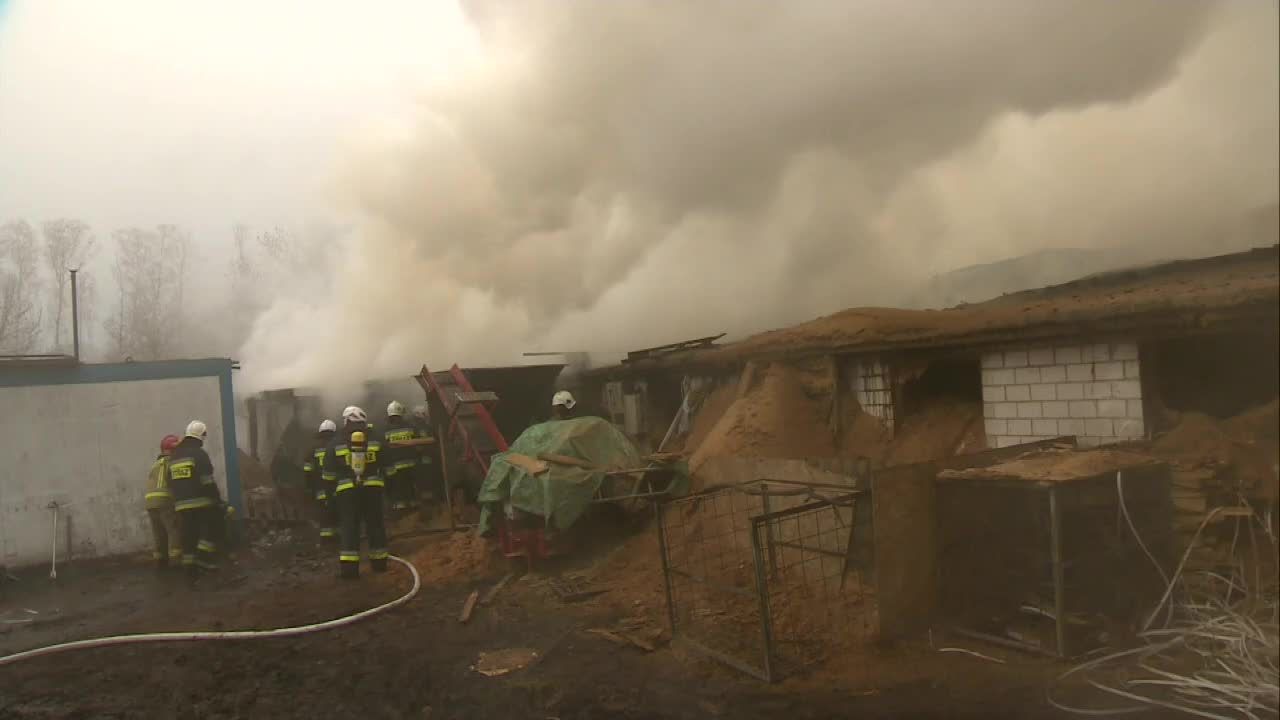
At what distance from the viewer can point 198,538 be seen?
7.03 metres

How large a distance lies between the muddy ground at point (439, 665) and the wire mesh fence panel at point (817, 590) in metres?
0.23

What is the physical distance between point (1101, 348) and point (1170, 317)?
0.51m

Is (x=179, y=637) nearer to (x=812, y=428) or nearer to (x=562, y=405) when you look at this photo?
(x=562, y=405)

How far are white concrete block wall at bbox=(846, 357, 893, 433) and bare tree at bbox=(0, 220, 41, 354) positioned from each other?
22.3 feet

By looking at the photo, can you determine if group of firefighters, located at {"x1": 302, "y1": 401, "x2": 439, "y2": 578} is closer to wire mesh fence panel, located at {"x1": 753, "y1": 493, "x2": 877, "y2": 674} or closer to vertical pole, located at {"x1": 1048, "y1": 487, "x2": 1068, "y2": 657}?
wire mesh fence panel, located at {"x1": 753, "y1": 493, "x2": 877, "y2": 674}

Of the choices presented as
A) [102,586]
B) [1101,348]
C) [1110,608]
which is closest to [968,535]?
[1110,608]

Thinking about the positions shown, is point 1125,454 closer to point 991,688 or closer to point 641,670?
point 991,688

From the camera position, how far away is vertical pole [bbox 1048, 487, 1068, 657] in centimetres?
346

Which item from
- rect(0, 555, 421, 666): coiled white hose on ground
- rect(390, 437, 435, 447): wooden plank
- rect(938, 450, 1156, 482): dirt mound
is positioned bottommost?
rect(0, 555, 421, 666): coiled white hose on ground

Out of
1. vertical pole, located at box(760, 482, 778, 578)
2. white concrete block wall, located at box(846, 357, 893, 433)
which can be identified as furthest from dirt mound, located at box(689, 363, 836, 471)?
vertical pole, located at box(760, 482, 778, 578)

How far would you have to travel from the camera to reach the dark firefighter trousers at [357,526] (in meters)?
6.65

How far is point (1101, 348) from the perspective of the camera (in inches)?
172

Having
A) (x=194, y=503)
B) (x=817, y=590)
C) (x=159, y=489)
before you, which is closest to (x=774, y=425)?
(x=817, y=590)

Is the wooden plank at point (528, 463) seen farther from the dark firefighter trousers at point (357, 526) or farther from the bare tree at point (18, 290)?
the bare tree at point (18, 290)
